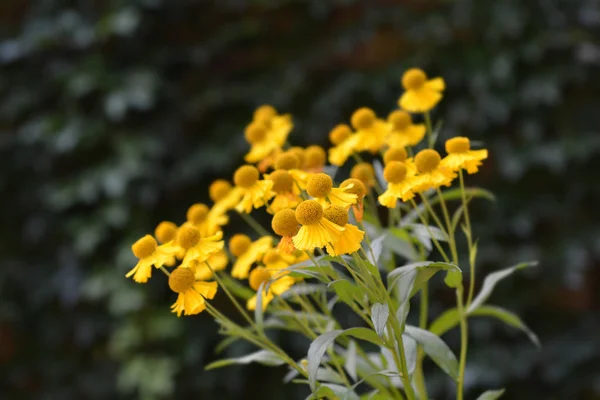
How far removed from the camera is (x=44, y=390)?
5.26 ft

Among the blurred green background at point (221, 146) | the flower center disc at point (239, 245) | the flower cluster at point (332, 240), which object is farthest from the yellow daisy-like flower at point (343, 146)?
the blurred green background at point (221, 146)

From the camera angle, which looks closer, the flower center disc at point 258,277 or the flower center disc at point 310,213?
the flower center disc at point 310,213

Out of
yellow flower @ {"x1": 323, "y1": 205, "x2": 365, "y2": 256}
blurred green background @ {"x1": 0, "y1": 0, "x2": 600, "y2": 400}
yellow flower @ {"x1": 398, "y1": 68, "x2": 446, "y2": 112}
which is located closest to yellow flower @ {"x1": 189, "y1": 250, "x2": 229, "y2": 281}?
yellow flower @ {"x1": 323, "y1": 205, "x2": 365, "y2": 256}

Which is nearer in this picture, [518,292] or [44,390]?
[518,292]

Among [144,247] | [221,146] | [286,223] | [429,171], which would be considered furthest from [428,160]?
[221,146]

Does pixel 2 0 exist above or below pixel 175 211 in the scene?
above

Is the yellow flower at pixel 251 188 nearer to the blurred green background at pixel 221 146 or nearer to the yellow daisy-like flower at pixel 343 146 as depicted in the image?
the yellow daisy-like flower at pixel 343 146

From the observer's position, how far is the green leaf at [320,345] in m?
0.43

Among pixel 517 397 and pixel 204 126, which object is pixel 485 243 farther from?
pixel 204 126

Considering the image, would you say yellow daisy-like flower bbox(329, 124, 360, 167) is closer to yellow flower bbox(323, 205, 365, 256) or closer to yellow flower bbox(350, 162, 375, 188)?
yellow flower bbox(350, 162, 375, 188)

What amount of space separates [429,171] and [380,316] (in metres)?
0.11

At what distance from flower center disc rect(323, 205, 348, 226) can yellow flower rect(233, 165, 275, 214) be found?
0.10m

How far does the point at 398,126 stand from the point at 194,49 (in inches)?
44.4

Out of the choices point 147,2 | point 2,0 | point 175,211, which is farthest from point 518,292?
point 2,0
